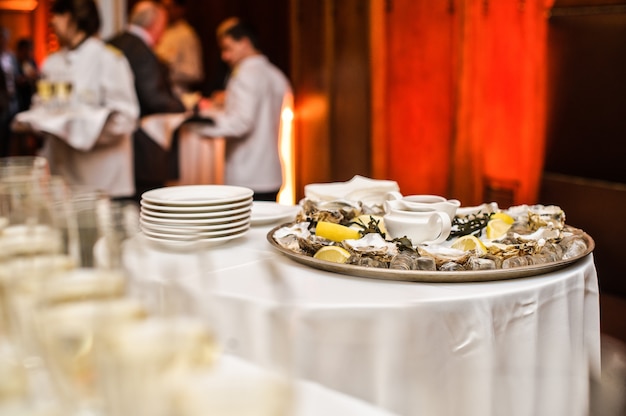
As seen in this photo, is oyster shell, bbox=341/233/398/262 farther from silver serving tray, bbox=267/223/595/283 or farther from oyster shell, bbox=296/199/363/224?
oyster shell, bbox=296/199/363/224

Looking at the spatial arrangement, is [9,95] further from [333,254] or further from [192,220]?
[333,254]

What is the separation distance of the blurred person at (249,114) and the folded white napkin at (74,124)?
3.76 feet

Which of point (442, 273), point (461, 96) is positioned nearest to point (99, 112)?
point (461, 96)

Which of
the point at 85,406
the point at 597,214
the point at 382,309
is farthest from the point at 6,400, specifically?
the point at 597,214

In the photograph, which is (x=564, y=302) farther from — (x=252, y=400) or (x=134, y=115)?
(x=134, y=115)

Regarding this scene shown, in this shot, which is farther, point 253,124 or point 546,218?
point 253,124

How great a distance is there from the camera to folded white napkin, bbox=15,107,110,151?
4207 millimetres

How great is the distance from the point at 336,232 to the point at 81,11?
351cm

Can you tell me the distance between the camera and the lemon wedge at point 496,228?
1.66 m

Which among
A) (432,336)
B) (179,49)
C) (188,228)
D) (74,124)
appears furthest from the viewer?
(179,49)

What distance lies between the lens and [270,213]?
2.13 meters

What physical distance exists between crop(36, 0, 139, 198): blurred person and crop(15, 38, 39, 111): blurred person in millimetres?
5463

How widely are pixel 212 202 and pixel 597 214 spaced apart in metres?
2.69

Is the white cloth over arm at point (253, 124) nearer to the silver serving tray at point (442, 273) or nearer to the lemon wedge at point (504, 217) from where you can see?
the lemon wedge at point (504, 217)
